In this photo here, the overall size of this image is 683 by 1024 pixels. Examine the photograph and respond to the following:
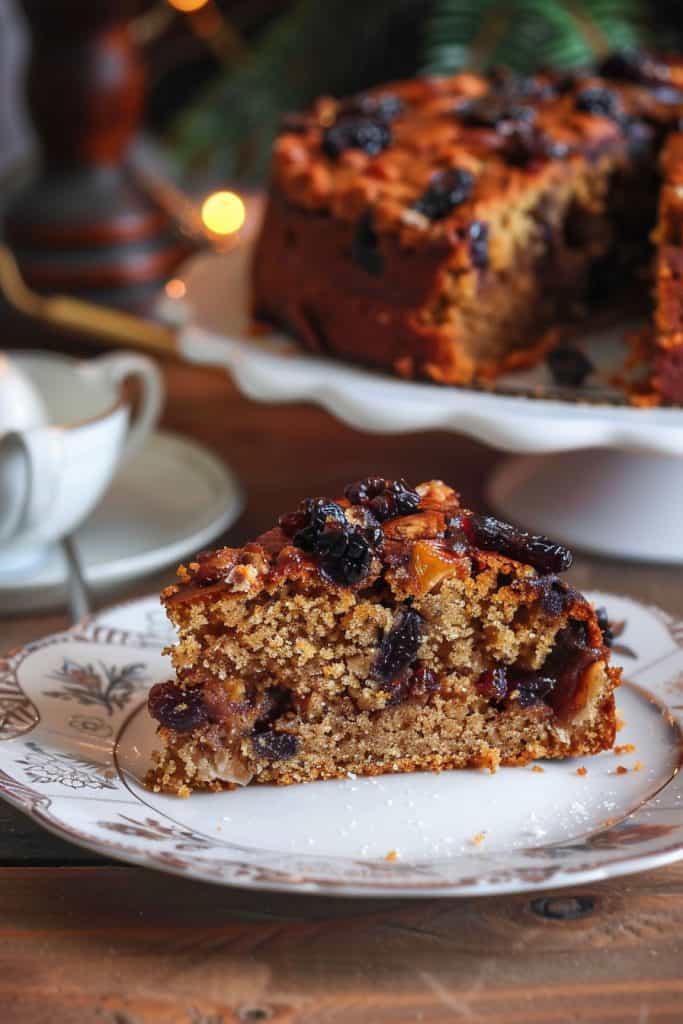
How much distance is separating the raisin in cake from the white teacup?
2.13ft

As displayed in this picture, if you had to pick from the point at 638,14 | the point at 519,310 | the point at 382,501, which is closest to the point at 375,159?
the point at 519,310

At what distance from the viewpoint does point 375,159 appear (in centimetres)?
255

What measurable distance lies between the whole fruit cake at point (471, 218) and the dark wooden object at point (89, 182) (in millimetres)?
908

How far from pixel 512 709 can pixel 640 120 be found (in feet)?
5.15

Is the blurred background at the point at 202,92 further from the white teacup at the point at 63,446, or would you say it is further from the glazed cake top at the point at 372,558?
the glazed cake top at the point at 372,558

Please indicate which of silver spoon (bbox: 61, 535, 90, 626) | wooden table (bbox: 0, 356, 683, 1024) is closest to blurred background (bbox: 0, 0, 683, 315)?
silver spoon (bbox: 61, 535, 90, 626)

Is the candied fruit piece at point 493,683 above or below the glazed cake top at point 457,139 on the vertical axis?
below

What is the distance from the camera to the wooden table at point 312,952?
4.40 ft

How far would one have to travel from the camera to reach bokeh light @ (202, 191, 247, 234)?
4070 millimetres

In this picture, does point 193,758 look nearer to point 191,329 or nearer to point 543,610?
point 543,610

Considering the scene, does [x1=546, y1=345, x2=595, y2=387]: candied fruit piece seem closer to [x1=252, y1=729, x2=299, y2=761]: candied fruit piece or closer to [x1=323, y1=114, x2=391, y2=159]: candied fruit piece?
[x1=323, y1=114, x2=391, y2=159]: candied fruit piece

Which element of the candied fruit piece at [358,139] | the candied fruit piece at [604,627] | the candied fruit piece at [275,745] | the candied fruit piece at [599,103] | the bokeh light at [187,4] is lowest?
the candied fruit piece at [275,745]

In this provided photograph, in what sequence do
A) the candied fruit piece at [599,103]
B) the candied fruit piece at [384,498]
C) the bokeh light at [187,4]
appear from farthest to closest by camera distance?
the bokeh light at [187,4]
the candied fruit piece at [599,103]
the candied fruit piece at [384,498]

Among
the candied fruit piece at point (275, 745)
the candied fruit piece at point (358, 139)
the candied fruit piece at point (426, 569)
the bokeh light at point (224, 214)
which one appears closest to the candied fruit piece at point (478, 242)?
the candied fruit piece at point (358, 139)
